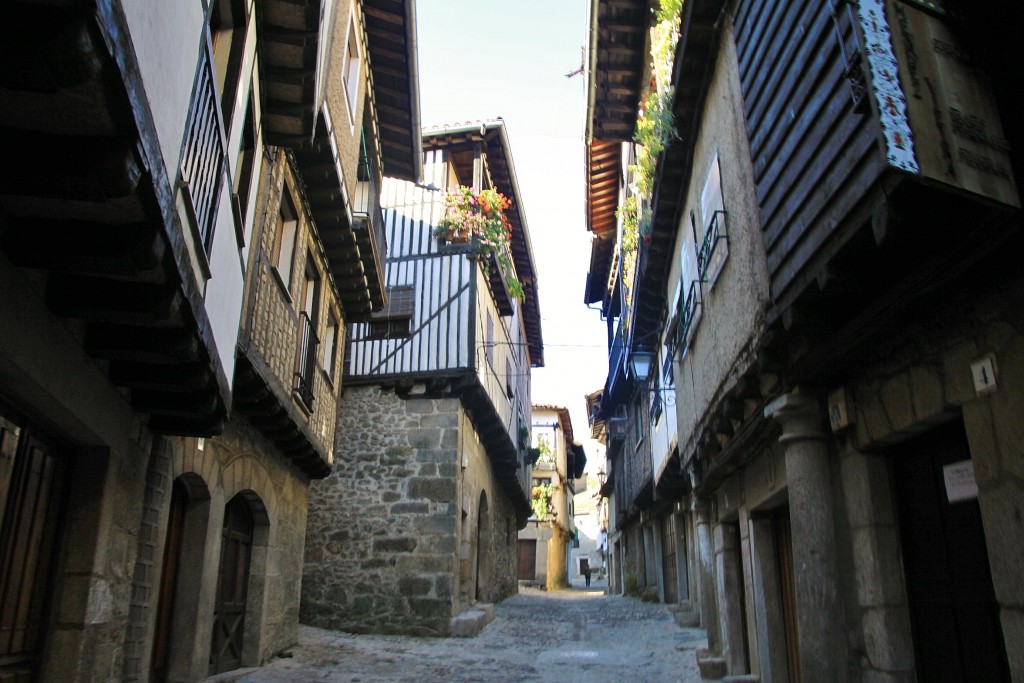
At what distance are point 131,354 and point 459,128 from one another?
1226 centimetres

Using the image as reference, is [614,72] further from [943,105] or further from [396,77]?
[943,105]

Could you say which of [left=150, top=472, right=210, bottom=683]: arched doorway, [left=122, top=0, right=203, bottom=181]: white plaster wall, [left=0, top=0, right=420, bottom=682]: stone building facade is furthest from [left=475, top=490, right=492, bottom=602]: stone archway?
[left=122, top=0, right=203, bottom=181]: white plaster wall

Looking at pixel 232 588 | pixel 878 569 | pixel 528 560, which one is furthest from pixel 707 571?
pixel 528 560

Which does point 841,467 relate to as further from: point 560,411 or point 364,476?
point 560,411

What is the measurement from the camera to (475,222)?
14.5 metres

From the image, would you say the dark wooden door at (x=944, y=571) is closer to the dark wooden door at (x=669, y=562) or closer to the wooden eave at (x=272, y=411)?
the wooden eave at (x=272, y=411)

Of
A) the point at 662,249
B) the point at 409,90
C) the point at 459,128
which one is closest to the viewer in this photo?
the point at 662,249

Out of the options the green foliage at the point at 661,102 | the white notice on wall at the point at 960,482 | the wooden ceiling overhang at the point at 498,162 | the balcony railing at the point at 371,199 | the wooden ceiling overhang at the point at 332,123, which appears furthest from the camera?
the wooden ceiling overhang at the point at 498,162

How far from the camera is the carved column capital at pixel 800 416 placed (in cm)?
495

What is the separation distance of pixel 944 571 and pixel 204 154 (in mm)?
4662

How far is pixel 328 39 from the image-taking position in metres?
Result: 7.62

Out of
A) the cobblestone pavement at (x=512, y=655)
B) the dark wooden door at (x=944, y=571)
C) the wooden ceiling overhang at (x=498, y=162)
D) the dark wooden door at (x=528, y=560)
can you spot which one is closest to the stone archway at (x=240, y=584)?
the cobblestone pavement at (x=512, y=655)

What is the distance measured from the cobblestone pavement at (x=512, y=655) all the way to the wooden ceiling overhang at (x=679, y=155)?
4.76 metres

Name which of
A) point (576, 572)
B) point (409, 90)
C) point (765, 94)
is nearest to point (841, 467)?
point (765, 94)
